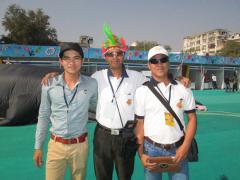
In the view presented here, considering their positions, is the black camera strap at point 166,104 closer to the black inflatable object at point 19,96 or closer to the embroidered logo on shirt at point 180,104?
the embroidered logo on shirt at point 180,104

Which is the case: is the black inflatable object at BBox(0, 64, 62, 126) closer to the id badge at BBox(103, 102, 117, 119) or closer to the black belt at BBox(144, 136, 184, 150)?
the id badge at BBox(103, 102, 117, 119)

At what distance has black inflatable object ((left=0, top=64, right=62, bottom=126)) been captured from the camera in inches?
279

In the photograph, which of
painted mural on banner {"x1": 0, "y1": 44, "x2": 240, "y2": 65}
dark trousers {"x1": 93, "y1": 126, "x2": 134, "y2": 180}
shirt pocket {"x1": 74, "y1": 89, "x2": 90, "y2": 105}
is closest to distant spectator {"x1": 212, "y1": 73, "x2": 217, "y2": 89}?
painted mural on banner {"x1": 0, "y1": 44, "x2": 240, "y2": 65}

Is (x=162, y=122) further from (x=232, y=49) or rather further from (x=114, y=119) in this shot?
(x=232, y=49)

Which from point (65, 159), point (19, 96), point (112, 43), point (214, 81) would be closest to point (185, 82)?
point (112, 43)

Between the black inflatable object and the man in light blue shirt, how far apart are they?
16.4 ft

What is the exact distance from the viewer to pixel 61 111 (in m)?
2.45

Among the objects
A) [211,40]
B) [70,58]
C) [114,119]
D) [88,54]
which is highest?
[211,40]

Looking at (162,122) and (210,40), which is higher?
(210,40)

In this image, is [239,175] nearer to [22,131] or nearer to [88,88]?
[88,88]

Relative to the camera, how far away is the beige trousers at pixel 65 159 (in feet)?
7.86

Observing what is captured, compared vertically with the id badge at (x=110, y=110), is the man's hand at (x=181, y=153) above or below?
below

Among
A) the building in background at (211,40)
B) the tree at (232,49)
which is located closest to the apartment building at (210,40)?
the building in background at (211,40)

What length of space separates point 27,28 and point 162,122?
35016 mm
